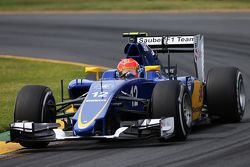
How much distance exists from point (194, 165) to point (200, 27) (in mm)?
19865

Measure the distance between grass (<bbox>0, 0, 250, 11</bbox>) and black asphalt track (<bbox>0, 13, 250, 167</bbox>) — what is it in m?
1.61

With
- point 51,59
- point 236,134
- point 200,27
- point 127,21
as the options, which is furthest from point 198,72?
point 127,21

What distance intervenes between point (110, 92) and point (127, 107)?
21.7 inches

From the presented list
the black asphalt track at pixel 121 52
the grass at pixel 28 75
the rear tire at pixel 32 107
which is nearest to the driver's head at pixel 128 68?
the black asphalt track at pixel 121 52

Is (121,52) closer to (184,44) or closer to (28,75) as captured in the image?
(28,75)

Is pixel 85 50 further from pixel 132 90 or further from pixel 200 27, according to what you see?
pixel 132 90

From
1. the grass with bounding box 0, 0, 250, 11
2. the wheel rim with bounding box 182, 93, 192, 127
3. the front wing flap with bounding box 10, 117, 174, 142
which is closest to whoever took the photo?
the front wing flap with bounding box 10, 117, 174, 142

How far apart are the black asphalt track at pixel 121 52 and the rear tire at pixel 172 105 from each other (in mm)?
207

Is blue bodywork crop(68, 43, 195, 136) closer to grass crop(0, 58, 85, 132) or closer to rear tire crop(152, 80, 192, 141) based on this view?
rear tire crop(152, 80, 192, 141)

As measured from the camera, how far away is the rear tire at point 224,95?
625 inches

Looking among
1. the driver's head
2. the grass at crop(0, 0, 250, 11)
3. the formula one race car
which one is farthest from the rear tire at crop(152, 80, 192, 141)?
the grass at crop(0, 0, 250, 11)

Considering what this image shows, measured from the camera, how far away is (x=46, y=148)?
14250 mm

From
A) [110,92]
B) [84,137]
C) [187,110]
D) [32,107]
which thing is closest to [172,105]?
[187,110]

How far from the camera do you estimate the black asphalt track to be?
12766 mm
